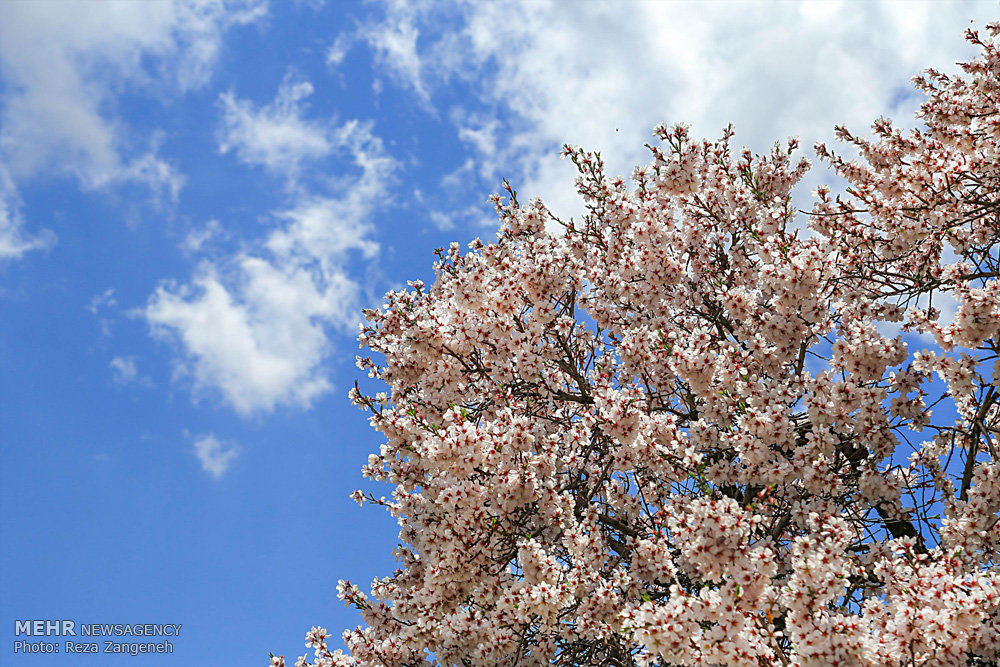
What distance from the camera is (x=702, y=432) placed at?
7453 mm

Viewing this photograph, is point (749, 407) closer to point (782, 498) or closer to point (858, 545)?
point (782, 498)

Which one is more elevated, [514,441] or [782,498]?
[514,441]

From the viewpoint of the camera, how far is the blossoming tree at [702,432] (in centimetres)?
569

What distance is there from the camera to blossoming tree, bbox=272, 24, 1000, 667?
569cm

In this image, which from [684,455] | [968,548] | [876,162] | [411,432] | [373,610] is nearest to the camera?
[968,548]

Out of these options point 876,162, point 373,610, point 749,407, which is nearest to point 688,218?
point 876,162

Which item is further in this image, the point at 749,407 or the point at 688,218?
the point at 688,218

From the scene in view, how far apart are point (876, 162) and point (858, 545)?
178 inches

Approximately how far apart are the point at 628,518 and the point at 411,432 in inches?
96.6

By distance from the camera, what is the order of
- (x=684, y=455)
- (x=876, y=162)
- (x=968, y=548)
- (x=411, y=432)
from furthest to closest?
(x=876, y=162) → (x=411, y=432) → (x=684, y=455) → (x=968, y=548)

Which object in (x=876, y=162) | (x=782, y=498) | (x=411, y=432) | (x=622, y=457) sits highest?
(x=876, y=162)

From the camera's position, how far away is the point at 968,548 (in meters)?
6.62

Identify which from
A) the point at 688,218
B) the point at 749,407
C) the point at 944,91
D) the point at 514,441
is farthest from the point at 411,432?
the point at 944,91

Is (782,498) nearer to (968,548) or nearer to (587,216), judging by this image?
(968,548)
